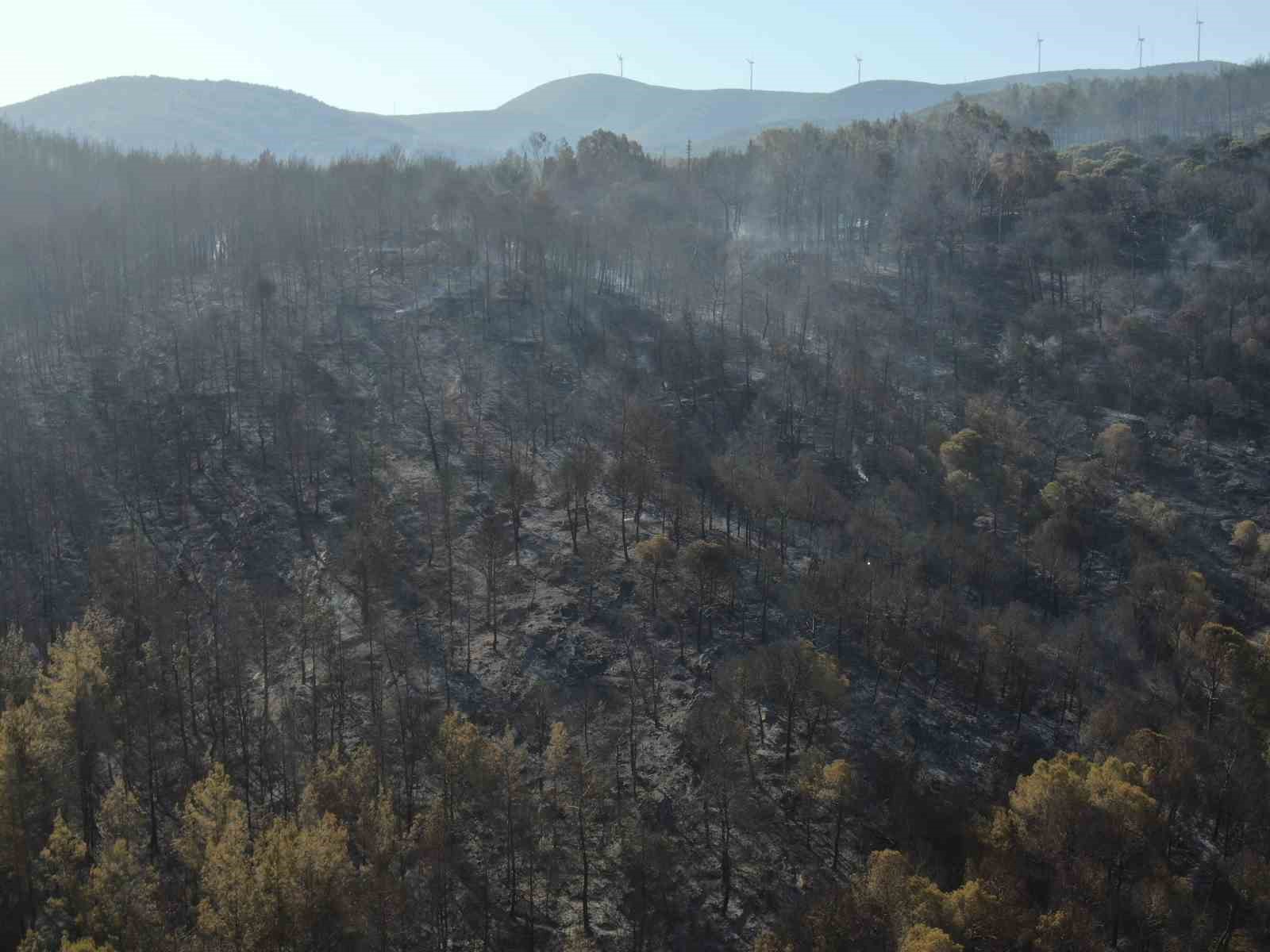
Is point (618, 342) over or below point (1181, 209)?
below

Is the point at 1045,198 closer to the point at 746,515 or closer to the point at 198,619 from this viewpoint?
the point at 746,515

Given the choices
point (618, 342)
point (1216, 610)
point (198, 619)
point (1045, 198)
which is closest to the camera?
point (198, 619)

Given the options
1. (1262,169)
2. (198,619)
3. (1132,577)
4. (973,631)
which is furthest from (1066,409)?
(198,619)

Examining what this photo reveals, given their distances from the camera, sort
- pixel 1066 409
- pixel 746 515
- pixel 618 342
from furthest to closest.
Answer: pixel 618 342
pixel 1066 409
pixel 746 515

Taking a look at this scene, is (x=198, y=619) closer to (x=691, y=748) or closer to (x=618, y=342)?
(x=691, y=748)

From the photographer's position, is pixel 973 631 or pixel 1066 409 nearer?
pixel 973 631

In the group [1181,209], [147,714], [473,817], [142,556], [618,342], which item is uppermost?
[1181,209]

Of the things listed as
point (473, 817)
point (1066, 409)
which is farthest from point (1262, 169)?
point (473, 817)
